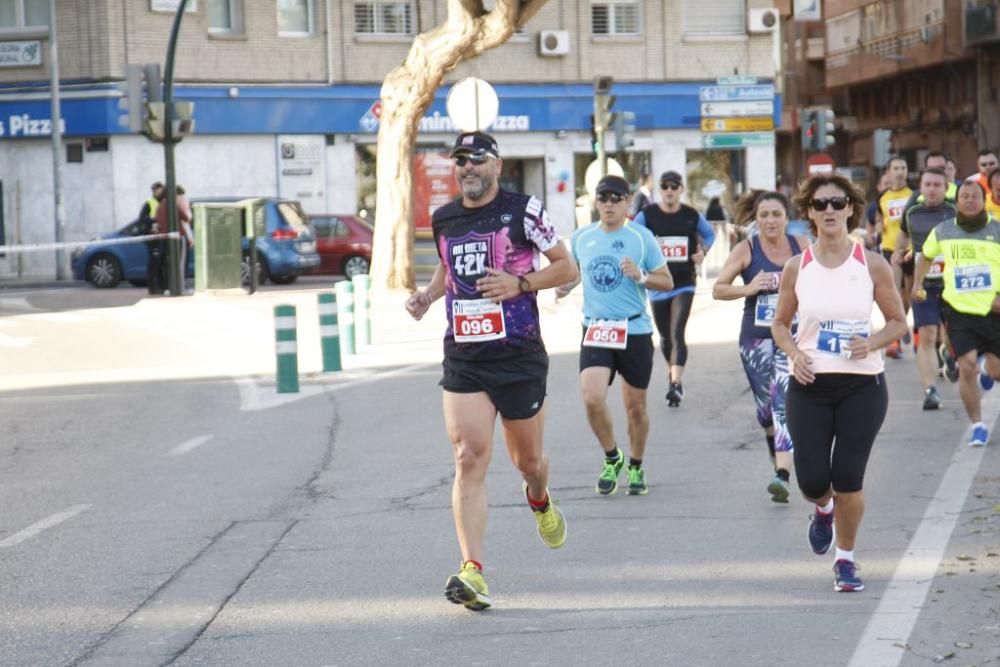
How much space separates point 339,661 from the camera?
6664 mm

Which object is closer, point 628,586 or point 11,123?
point 628,586

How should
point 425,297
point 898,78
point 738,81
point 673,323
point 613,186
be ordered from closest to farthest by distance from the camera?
point 425,297
point 613,186
point 673,323
point 738,81
point 898,78

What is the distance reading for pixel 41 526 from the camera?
Answer: 10156mm

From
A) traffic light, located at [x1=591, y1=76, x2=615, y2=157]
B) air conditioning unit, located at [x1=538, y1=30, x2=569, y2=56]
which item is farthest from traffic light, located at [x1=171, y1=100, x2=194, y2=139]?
air conditioning unit, located at [x1=538, y1=30, x2=569, y2=56]

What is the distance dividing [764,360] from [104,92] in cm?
3409

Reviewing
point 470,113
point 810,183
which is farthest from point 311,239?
point 810,183

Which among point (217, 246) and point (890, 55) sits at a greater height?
point (890, 55)

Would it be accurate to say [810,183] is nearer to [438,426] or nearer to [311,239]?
[438,426]

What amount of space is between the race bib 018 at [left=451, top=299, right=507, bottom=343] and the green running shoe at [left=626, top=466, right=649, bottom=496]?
313cm

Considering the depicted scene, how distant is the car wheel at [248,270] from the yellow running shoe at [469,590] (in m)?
25.1

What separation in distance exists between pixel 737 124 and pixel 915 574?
36930 mm

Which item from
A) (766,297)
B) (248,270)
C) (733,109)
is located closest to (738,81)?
(733,109)

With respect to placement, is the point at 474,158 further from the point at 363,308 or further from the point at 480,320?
the point at 363,308

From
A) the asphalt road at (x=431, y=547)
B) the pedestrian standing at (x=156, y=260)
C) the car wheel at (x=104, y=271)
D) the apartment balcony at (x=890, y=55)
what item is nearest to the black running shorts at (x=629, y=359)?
the asphalt road at (x=431, y=547)
